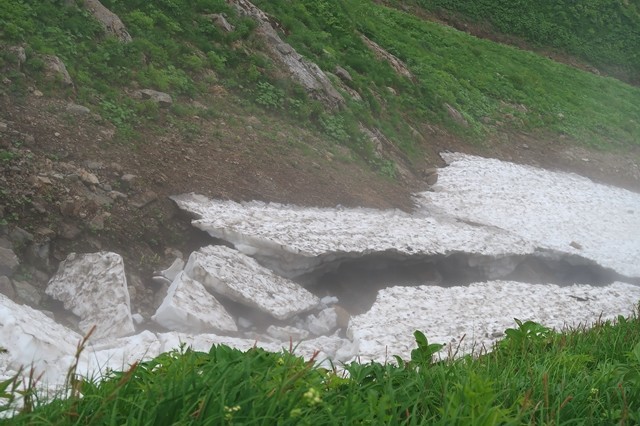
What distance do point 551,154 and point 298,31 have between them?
9341mm

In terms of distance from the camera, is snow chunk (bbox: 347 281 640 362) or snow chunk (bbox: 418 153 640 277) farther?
snow chunk (bbox: 418 153 640 277)

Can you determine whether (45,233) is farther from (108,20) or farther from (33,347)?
(108,20)

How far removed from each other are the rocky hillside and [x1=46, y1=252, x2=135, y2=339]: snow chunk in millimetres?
231

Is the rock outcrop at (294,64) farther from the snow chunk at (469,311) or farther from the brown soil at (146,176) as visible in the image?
the snow chunk at (469,311)

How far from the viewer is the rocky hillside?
1001 centimetres

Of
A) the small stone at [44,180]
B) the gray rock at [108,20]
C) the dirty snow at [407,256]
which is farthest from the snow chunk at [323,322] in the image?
the gray rock at [108,20]

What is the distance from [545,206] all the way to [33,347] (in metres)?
13.9

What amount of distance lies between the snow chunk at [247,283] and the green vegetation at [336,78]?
11.3 ft

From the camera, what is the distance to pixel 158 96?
13445mm

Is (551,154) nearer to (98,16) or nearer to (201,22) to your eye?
(201,22)

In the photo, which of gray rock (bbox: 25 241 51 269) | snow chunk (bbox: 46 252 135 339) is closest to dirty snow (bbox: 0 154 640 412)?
snow chunk (bbox: 46 252 135 339)

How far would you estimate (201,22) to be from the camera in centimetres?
1641

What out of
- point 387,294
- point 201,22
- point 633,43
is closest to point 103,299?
point 387,294

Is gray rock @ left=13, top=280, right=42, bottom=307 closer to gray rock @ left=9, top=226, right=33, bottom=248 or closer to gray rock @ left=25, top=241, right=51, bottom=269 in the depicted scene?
gray rock @ left=25, top=241, right=51, bottom=269
